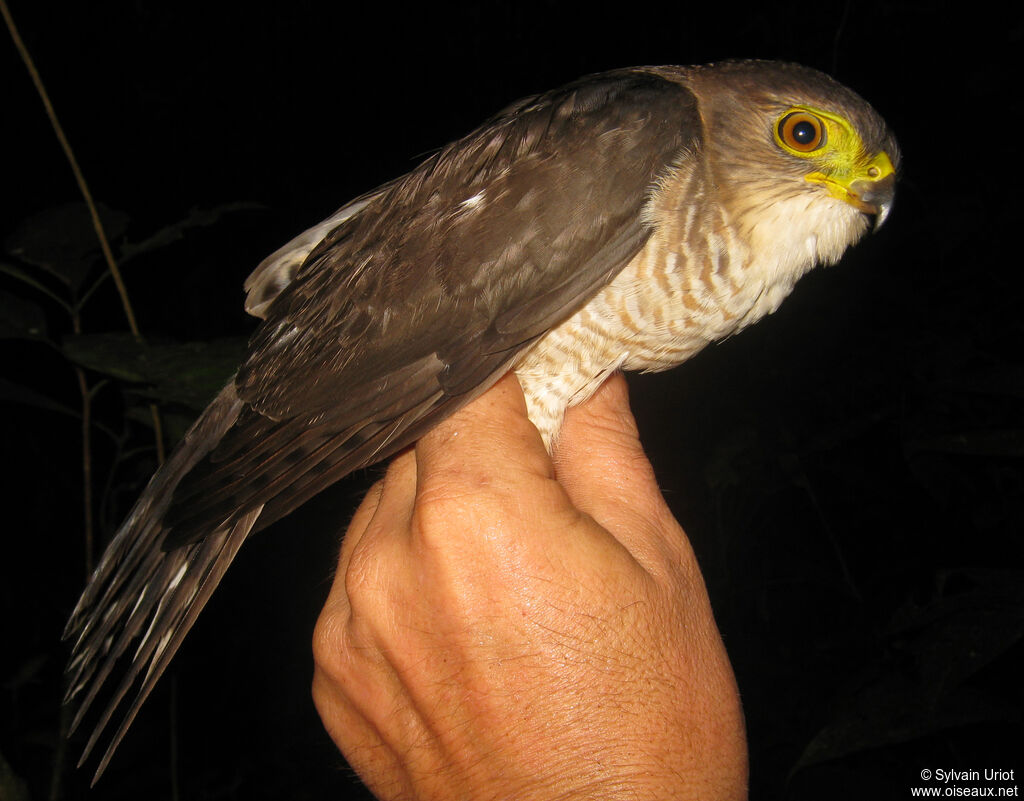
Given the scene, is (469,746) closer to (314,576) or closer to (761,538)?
(761,538)

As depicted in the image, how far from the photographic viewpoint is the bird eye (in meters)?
1.76

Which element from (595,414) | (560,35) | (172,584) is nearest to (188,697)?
(172,584)

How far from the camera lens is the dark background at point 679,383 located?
2.62m

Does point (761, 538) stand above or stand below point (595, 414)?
below

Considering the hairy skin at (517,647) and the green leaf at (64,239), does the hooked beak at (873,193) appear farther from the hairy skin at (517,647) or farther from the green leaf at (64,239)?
the green leaf at (64,239)

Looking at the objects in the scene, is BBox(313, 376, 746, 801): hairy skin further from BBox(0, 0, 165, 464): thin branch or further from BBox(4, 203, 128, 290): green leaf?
BBox(4, 203, 128, 290): green leaf

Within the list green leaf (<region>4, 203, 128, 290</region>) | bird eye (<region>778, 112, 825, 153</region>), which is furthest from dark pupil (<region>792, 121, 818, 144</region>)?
green leaf (<region>4, 203, 128, 290</region>)

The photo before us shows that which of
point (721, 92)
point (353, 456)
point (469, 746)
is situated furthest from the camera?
point (721, 92)

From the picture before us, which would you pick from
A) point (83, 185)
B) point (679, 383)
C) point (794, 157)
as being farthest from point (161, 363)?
point (679, 383)

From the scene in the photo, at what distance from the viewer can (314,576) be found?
5289 mm

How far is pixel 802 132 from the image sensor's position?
1760 mm

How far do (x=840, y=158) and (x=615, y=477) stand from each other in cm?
108

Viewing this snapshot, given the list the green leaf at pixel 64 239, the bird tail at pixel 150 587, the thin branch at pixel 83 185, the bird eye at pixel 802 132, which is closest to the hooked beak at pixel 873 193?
the bird eye at pixel 802 132

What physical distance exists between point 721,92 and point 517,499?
133 cm
